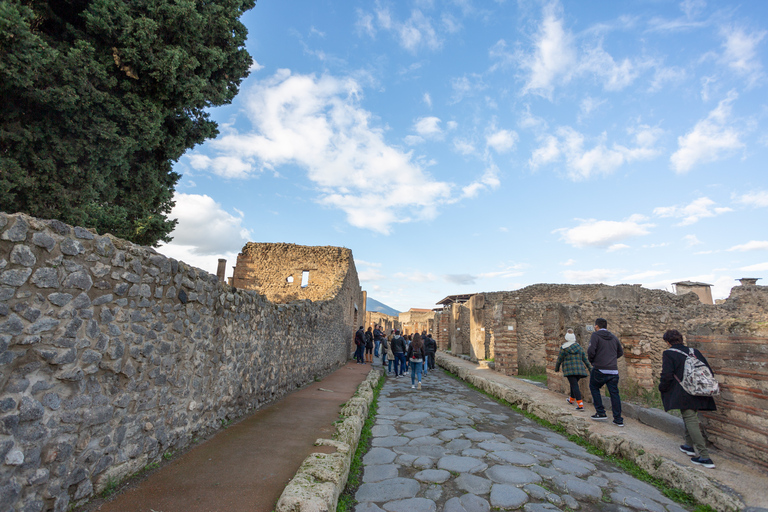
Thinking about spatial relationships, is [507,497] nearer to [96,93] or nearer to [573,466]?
[573,466]

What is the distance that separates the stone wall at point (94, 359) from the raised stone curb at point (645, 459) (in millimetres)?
4787

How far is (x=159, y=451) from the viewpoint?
3.34m

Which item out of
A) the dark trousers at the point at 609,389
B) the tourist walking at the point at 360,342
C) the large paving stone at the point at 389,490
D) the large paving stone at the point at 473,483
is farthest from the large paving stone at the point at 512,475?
the tourist walking at the point at 360,342

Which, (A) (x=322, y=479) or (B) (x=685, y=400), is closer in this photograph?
(A) (x=322, y=479)

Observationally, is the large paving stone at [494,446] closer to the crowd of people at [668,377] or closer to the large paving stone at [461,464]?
the large paving stone at [461,464]

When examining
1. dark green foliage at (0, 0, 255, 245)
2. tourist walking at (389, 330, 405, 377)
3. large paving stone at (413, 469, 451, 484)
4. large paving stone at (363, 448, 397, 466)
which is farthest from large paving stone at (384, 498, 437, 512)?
tourist walking at (389, 330, 405, 377)

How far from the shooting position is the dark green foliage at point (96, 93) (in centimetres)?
529

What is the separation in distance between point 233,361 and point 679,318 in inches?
408

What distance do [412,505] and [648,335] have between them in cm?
866

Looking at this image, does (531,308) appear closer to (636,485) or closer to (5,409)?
(636,485)

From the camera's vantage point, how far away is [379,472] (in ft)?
11.8

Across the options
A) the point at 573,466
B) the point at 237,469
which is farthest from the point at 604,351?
the point at 237,469

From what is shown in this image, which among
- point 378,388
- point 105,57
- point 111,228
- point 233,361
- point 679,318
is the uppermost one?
point 105,57

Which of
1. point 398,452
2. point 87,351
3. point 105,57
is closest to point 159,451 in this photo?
point 87,351
